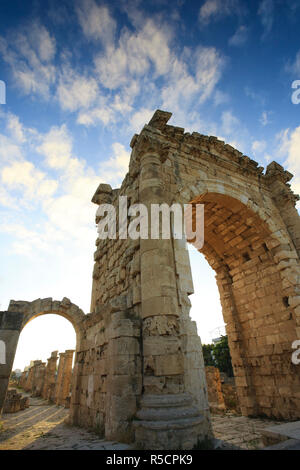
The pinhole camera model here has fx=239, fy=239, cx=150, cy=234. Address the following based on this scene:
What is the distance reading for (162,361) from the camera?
3.37 meters

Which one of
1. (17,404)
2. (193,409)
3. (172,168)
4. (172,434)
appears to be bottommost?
(17,404)

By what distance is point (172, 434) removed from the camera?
273 cm

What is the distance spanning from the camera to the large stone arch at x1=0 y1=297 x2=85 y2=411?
503 cm

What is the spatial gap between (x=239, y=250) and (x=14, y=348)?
23.1 feet

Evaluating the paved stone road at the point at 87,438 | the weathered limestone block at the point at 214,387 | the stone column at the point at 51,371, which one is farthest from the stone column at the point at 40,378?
the paved stone road at the point at 87,438

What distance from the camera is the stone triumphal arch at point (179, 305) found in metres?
3.32

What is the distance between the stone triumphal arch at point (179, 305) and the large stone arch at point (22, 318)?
0.02 metres

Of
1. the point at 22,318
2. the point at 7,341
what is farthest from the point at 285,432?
the point at 22,318

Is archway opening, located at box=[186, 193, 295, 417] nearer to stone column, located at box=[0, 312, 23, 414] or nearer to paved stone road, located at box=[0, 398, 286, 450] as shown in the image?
paved stone road, located at box=[0, 398, 286, 450]

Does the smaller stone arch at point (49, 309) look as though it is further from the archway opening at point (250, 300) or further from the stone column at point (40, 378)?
the stone column at point (40, 378)

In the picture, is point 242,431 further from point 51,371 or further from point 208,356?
point 208,356

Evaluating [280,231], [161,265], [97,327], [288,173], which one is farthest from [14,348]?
[288,173]
